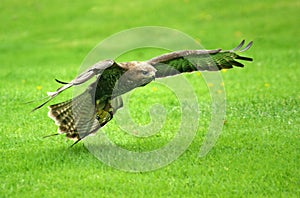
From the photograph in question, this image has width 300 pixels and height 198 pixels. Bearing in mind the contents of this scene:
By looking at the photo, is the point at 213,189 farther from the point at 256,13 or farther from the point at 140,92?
the point at 256,13

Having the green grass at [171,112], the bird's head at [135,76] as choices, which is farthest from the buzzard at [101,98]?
the green grass at [171,112]

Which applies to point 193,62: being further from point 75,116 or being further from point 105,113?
point 75,116

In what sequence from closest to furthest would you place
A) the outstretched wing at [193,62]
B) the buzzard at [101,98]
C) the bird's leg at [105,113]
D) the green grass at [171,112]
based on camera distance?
the green grass at [171,112]
the buzzard at [101,98]
the bird's leg at [105,113]
the outstretched wing at [193,62]

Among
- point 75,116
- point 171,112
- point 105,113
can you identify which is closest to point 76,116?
point 75,116

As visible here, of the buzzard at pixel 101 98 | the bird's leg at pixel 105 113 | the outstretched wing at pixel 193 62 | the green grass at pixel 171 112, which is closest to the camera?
the green grass at pixel 171 112

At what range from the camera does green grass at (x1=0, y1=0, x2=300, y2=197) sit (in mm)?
6746

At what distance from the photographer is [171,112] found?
407 inches

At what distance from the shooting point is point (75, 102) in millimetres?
7895

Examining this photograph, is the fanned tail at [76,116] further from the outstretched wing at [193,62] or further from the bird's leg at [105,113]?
the outstretched wing at [193,62]

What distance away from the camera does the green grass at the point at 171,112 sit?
675cm

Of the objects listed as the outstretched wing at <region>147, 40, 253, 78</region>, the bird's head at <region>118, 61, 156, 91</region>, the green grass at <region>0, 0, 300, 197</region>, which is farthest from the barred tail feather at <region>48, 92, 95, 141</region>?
the outstretched wing at <region>147, 40, 253, 78</region>

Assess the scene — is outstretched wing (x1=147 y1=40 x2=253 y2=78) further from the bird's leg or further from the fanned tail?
the fanned tail

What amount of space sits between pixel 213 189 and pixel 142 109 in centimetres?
422

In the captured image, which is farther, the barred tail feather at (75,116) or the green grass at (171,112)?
the barred tail feather at (75,116)
